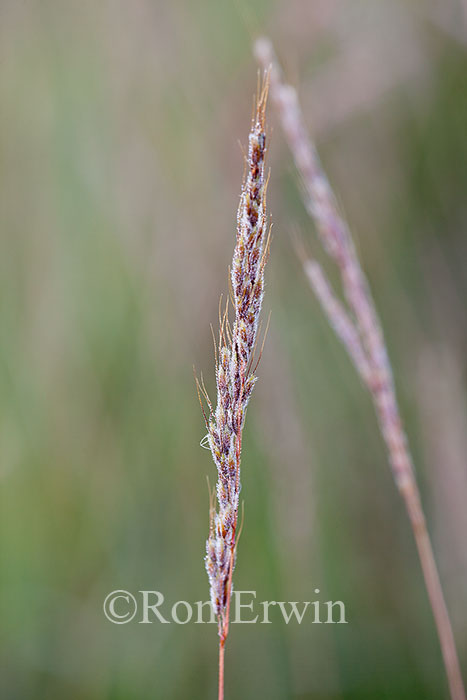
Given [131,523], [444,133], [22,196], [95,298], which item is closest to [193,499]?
[131,523]

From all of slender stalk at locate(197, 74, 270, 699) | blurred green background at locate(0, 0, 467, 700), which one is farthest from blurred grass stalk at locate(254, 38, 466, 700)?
blurred green background at locate(0, 0, 467, 700)

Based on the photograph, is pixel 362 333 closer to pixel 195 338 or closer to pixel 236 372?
pixel 236 372

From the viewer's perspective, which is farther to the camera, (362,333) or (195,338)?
(195,338)

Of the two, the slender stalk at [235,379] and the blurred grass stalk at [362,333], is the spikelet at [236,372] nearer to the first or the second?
the slender stalk at [235,379]

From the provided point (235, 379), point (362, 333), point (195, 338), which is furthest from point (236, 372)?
point (195, 338)

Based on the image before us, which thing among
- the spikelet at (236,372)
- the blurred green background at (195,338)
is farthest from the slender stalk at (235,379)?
the blurred green background at (195,338)

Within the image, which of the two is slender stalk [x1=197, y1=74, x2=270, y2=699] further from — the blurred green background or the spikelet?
the blurred green background
